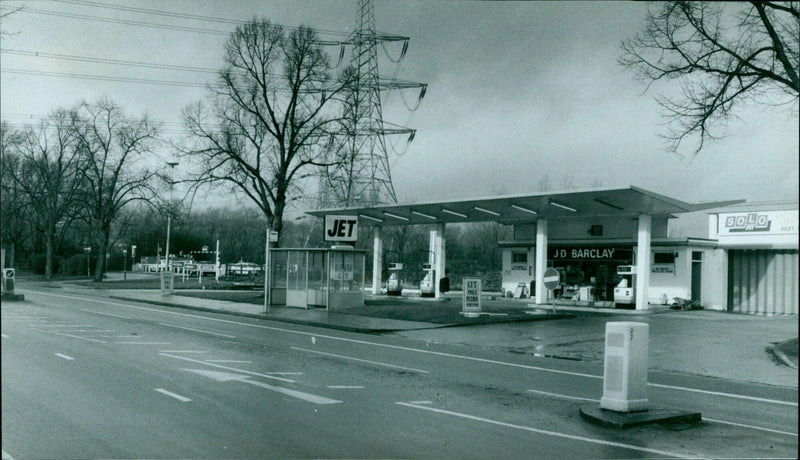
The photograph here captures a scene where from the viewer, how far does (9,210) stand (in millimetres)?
5578

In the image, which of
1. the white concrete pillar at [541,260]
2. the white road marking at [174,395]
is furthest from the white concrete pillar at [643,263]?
the white road marking at [174,395]

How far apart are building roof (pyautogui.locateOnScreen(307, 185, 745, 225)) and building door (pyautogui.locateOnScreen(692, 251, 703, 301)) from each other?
140 inches

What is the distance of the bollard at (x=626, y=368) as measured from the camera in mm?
8969

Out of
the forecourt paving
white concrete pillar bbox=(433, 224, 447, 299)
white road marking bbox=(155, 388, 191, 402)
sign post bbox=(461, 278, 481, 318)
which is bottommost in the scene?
the forecourt paving

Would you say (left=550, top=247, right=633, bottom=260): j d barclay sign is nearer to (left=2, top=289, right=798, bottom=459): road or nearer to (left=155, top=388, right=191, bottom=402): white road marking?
(left=2, top=289, right=798, bottom=459): road

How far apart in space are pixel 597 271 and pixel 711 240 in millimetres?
6069

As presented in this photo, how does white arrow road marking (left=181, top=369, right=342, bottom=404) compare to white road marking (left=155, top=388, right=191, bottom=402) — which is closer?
white road marking (left=155, top=388, right=191, bottom=402)

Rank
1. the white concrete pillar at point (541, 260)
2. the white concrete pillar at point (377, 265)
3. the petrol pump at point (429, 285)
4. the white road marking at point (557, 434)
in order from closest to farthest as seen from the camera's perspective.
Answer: the white road marking at point (557, 434) < the white concrete pillar at point (541, 260) < the petrol pump at point (429, 285) < the white concrete pillar at point (377, 265)

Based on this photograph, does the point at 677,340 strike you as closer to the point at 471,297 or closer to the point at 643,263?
the point at 471,297

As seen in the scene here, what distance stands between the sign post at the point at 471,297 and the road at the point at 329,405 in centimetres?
1023

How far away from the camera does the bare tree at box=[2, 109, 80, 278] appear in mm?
5730

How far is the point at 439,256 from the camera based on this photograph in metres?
40.3

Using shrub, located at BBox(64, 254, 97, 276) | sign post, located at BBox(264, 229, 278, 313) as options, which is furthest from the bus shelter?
shrub, located at BBox(64, 254, 97, 276)

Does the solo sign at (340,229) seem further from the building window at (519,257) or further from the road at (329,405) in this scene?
the building window at (519,257)
